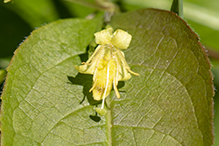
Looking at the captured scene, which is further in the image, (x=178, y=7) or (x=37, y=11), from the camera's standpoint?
(x=37, y=11)

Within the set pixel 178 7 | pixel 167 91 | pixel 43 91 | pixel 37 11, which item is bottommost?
pixel 167 91

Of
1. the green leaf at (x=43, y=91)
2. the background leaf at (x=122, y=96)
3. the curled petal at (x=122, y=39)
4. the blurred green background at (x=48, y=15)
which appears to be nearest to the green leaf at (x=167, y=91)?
the background leaf at (x=122, y=96)

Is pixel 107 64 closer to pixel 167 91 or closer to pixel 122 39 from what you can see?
pixel 122 39

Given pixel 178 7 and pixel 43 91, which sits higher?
pixel 178 7

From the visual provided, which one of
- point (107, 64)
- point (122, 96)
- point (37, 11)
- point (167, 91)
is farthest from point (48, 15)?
point (167, 91)

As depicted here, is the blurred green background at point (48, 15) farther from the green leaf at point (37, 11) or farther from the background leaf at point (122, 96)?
the background leaf at point (122, 96)

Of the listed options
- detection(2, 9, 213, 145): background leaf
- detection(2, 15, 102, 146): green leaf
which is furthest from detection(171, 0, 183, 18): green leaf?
detection(2, 15, 102, 146): green leaf
